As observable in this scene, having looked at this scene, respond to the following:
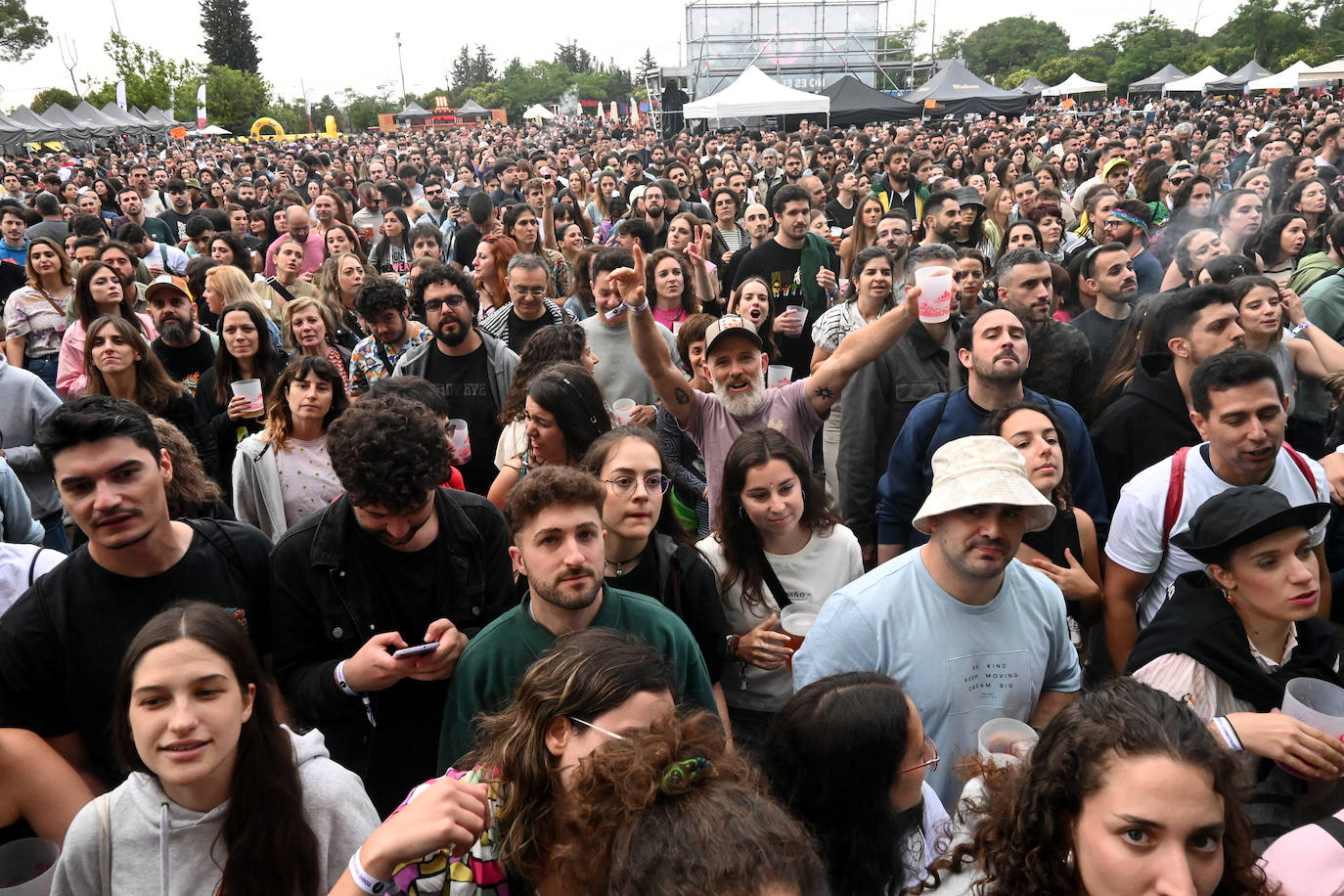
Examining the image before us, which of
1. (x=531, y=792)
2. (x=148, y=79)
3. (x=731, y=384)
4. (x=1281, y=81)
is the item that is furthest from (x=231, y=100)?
(x=531, y=792)

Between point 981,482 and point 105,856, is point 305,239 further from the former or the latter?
point 981,482

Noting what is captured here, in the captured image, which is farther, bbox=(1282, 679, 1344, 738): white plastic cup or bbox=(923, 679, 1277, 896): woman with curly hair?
bbox=(1282, 679, 1344, 738): white plastic cup

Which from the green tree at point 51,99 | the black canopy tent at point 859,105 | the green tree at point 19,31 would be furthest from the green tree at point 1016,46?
the green tree at point 19,31

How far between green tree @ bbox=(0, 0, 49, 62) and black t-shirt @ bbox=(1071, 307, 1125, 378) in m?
99.9

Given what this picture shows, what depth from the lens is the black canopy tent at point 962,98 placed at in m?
35.6

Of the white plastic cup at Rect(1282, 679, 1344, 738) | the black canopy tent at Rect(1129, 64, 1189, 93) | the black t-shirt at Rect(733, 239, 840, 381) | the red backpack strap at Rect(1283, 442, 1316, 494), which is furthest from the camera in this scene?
the black canopy tent at Rect(1129, 64, 1189, 93)

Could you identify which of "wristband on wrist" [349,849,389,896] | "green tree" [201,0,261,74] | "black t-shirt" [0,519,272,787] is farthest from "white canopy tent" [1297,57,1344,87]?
"green tree" [201,0,261,74]

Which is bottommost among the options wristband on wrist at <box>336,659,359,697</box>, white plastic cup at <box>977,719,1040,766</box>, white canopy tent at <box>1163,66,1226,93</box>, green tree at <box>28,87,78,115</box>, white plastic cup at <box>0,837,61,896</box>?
white plastic cup at <box>977,719,1040,766</box>

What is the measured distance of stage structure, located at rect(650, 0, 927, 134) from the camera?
53000mm

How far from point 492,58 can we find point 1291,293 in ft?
500

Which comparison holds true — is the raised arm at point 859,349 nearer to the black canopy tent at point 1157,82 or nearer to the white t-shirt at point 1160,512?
the white t-shirt at point 1160,512

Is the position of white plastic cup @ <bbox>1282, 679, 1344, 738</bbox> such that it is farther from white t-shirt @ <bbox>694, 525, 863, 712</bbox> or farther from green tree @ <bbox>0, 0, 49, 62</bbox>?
green tree @ <bbox>0, 0, 49, 62</bbox>

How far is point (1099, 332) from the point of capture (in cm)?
525

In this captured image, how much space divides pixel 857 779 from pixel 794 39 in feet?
189
